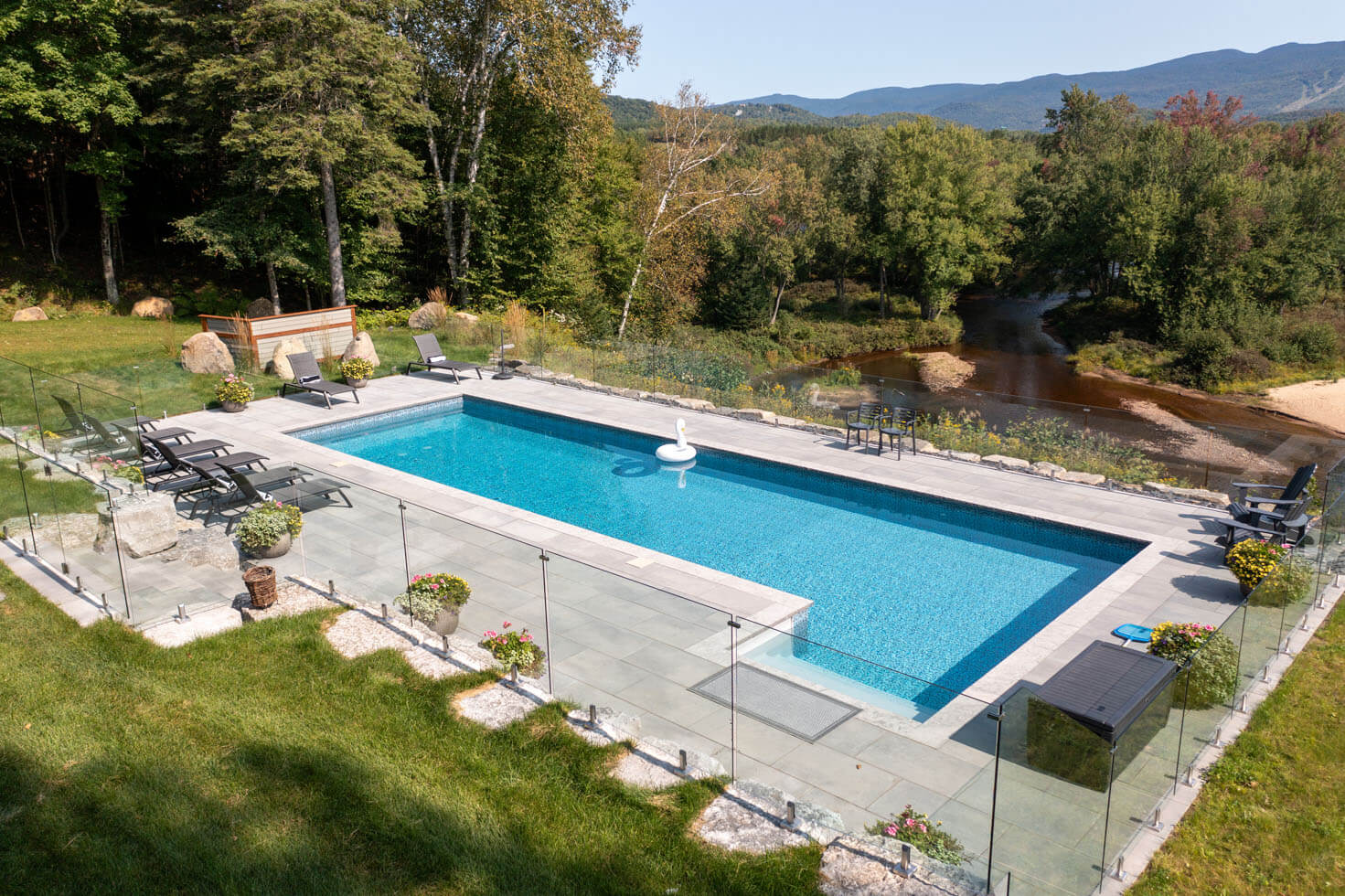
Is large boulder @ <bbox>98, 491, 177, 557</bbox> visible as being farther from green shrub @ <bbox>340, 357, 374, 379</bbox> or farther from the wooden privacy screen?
the wooden privacy screen

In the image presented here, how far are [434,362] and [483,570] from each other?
12.3m

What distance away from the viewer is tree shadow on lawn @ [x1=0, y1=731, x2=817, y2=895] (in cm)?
428

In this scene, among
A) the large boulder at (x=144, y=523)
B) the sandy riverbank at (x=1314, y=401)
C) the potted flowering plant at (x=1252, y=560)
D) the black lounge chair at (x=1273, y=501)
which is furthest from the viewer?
the sandy riverbank at (x=1314, y=401)

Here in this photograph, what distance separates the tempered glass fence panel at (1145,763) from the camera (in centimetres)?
463

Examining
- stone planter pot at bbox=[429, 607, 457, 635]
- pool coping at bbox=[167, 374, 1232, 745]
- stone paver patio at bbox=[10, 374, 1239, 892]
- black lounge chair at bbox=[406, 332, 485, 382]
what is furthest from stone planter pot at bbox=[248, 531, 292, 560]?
black lounge chair at bbox=[406, 332, 485, 382]

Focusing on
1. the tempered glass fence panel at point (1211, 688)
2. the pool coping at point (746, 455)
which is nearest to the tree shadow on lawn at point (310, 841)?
the pool coping at point (746, 455)

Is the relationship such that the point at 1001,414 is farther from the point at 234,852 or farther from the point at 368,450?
the point at 234,852

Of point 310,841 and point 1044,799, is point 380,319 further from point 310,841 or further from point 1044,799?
point 1044,799

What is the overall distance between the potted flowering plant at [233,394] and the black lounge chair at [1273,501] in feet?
50.1

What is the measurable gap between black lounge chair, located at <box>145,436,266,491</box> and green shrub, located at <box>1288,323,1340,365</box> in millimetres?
34302

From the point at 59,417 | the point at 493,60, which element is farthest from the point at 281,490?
the point at 493,60

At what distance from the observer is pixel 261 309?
23.0 m

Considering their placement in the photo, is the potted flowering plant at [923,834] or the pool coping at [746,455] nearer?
the potted flowering plant at [923,834]

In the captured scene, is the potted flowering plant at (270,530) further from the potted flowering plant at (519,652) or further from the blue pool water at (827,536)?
the blue pool water at (827,536)
